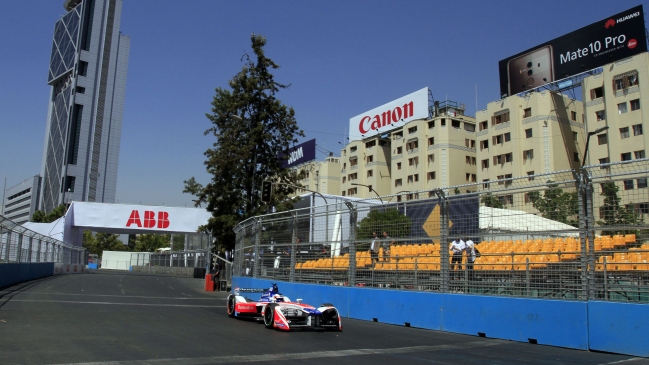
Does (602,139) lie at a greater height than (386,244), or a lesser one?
greater

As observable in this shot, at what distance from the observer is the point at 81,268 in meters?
45.8

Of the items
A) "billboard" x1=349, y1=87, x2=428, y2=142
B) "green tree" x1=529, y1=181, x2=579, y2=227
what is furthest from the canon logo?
"green tree" x1=529, y1=181, x2=579, y2=227

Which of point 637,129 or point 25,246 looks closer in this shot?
point 25,246

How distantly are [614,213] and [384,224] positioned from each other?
538 cm

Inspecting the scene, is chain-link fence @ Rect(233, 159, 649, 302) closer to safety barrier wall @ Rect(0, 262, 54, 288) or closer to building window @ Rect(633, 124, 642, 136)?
safety barrier wall @ Rect(0, 262, 54, 288)

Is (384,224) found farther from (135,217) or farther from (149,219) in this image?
(135,217)

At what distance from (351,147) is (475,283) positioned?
69.1 m

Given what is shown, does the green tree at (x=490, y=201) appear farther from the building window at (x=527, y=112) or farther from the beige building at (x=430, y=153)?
the beige building at (x=430, y=153)

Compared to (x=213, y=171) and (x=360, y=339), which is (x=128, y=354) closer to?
(x=360, y=339)

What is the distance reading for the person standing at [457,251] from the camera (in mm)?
11102

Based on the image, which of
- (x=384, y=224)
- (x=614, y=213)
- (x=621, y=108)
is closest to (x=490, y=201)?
(x=614, y=213)

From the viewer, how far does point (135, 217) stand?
42406 millimetres

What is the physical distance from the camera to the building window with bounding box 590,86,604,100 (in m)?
47.4

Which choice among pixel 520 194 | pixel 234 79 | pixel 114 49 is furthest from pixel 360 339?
pixel 114 49
